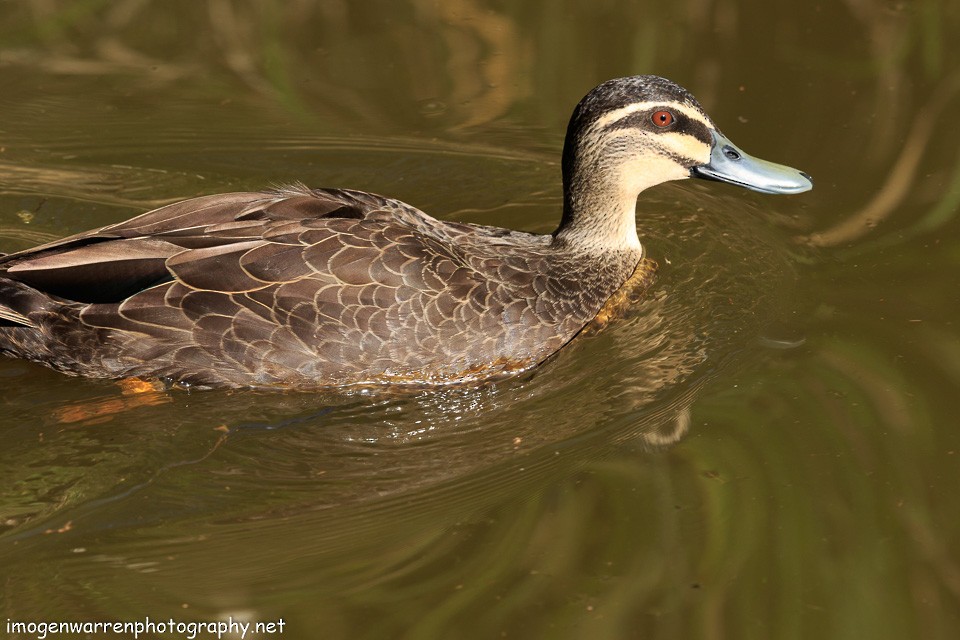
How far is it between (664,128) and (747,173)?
55 centimetres

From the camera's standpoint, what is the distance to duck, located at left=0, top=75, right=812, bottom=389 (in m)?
6.25

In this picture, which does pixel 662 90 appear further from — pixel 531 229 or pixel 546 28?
pixel 546 28

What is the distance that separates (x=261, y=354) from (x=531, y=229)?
252 centimetres

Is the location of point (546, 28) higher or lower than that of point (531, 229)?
higher

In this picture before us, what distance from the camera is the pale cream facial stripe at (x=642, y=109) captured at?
22.4ft

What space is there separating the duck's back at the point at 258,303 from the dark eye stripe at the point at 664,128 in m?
1.17

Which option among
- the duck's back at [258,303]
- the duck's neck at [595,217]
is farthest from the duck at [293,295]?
the duck's neck at [595,217]

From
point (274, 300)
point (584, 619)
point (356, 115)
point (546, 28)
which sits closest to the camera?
point (584, 619)

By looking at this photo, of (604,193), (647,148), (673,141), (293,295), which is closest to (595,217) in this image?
(604,193)

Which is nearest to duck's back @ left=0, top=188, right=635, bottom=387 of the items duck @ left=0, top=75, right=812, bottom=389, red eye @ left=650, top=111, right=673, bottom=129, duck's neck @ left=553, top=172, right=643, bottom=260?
duck @ left=0, top=75, right=812, bottom=389

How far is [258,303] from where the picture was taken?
6234mm

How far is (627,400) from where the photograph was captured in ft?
21.2

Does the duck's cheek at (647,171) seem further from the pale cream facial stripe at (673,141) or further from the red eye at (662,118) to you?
the red eye at (662,118)

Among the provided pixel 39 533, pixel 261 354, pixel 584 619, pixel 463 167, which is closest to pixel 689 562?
pixel 584 619
